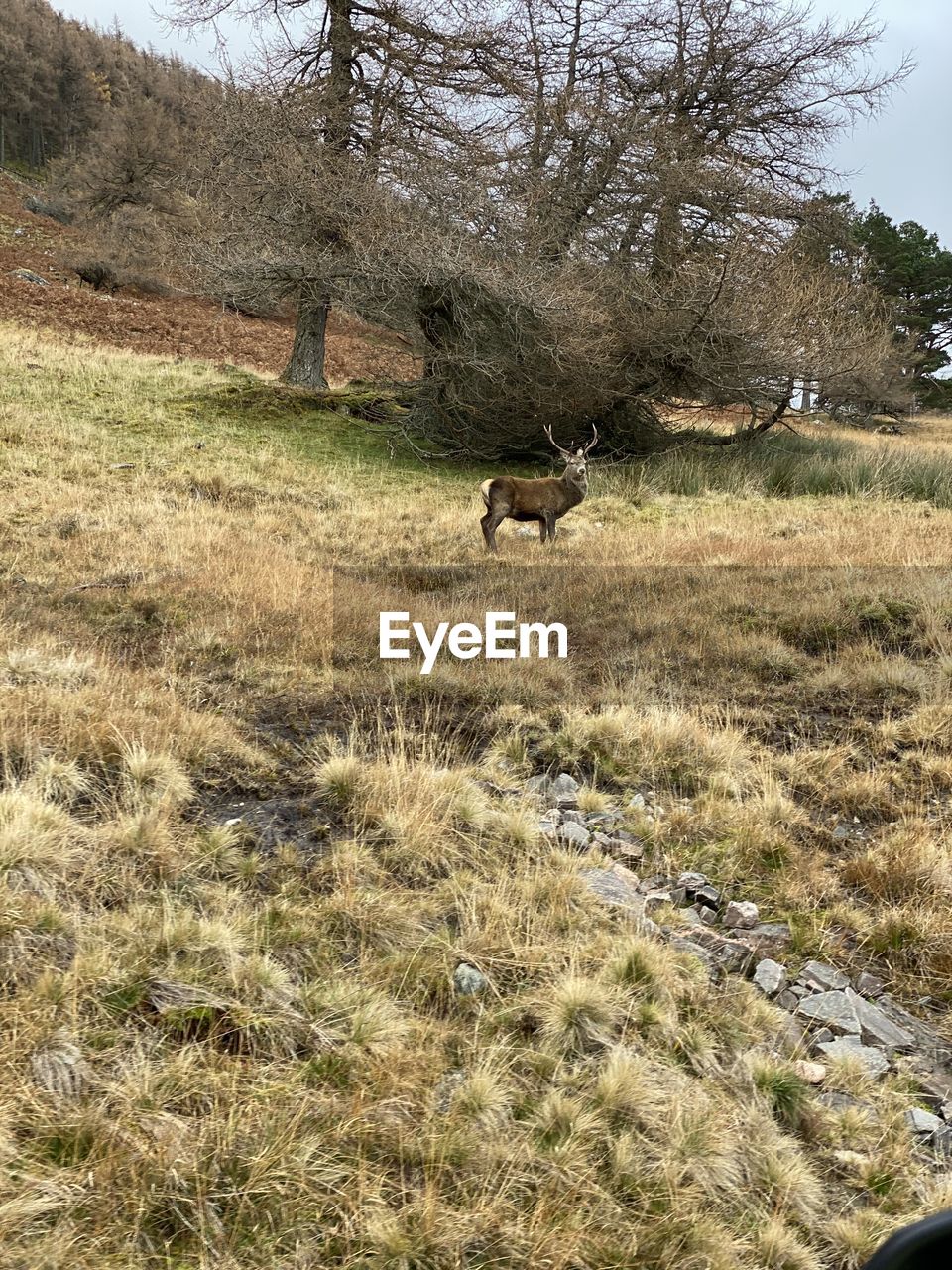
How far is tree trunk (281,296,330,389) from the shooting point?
18.7 meters

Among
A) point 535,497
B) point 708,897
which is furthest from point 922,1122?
point 535,497

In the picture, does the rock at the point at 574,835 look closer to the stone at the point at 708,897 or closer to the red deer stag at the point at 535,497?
the stone at the point at 708,897

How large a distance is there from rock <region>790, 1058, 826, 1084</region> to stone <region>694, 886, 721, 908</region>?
35.3 inches

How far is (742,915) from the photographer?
11.6 ft

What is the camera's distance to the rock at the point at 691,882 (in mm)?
3692

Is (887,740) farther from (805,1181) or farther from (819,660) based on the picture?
(805,1181)

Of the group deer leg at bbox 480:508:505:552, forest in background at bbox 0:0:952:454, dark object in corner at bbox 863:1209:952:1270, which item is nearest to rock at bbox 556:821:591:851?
dark object in corner at bbox 863:1209:952:1270

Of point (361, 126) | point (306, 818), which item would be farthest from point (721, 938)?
point (361, 126)

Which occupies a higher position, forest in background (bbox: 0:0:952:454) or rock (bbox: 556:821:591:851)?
forest in background (bbox: 0:0:952:454)

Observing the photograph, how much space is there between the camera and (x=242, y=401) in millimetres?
16469

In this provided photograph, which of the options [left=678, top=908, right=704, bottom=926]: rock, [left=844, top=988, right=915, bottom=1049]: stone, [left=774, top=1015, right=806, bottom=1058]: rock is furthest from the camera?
[left=678, top=908, right=704, bottom=926]: rock

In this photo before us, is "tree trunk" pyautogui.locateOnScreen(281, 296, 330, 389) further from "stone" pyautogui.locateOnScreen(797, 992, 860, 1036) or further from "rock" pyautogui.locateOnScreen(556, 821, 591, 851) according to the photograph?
"stone" pyautogui.locateOnScreen(797, 992, 860, 1036)

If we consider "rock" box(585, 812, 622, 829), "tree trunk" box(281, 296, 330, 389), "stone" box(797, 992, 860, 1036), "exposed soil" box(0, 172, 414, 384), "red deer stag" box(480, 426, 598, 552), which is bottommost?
"stone" box(797, 992, 860, 1036)

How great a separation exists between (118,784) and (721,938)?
9.20ft
